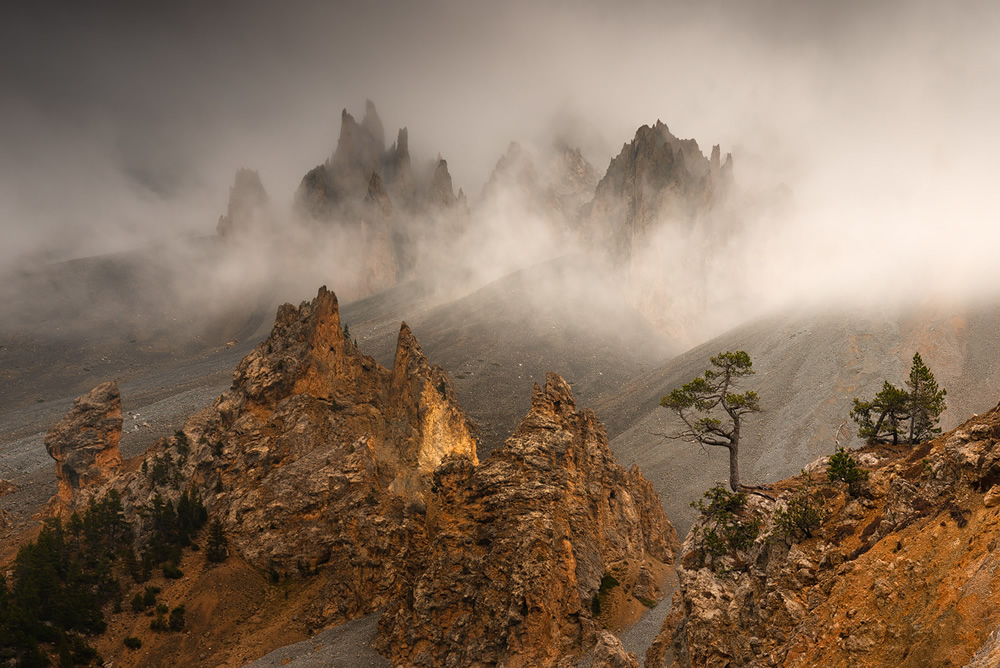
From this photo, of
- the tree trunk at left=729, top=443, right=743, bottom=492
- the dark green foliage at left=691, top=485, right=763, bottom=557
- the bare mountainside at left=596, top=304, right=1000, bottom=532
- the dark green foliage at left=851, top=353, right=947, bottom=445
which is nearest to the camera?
the dark green foliage at left=691, top=485, right=763, bottom=557

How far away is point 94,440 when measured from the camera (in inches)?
2361

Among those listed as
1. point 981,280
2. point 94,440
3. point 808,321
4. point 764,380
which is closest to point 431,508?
point 94,440

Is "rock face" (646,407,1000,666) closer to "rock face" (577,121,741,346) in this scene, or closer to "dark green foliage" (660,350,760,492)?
"dark green foliage" (660,350,760,492)

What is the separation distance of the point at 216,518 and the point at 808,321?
109 meters

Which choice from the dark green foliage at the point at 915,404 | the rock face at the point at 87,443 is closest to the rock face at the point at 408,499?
the rock face at the point at 87,443

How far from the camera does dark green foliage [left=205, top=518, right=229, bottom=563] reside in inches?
1698

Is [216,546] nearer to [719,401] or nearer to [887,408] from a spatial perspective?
[719,401]

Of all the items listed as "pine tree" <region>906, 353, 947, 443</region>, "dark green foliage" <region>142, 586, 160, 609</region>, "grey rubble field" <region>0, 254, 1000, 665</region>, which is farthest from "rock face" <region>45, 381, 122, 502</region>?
"pine tree" <region>906, 353, 947, 443</region>

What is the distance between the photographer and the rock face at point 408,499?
101 feet

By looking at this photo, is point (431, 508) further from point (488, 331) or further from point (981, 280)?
point (981, 280)

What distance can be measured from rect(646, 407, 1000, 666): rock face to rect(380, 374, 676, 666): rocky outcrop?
12.9 meters

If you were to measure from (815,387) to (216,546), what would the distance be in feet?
274

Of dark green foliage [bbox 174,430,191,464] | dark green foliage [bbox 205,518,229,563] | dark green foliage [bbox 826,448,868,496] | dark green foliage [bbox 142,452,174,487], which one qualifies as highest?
dark green foliage [bbox 174,430,191,464]

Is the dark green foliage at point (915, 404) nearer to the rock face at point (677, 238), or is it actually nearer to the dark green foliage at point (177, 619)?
the dark green foliage at point (177, 619)
